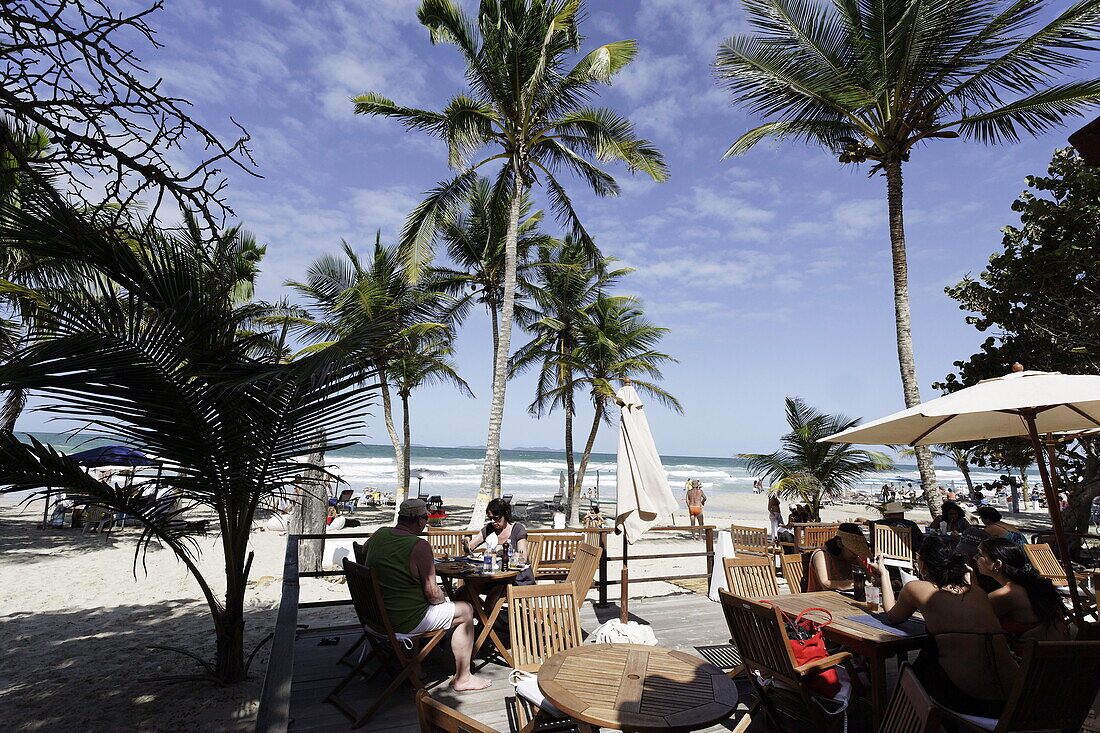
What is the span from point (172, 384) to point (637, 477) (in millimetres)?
4333

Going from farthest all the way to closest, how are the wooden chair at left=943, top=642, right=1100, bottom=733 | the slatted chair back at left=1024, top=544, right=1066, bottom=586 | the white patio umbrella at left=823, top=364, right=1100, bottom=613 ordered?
the slatted chair back at left=1024, top=544, right=1066, bottom=586
the white patio umbrella at left=823, top=364, right=1100, bottom=613
the wooden chair at left=943, top=642, right=1100, bottom=733

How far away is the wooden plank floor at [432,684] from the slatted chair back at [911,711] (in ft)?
4.58

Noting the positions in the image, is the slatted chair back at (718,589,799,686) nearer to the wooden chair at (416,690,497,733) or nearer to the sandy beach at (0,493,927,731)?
the wooden chair at (416,690,497,733)

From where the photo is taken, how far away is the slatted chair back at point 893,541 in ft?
27.3

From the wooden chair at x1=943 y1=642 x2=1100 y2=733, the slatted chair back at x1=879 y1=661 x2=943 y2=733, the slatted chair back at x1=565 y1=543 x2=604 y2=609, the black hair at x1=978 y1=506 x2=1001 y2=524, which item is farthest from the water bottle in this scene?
the black hair at x1=978 y1=506 x2=1001 y2=524

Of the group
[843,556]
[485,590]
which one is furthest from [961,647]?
[485,590]

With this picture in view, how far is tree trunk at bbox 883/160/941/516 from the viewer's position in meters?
9.15

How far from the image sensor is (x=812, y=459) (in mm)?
12750

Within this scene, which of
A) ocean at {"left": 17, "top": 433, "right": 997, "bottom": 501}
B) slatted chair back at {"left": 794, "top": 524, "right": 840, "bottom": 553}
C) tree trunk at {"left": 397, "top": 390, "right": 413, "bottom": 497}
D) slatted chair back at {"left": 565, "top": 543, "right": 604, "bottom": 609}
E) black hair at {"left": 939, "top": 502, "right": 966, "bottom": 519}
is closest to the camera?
slatted chair back at {"left": 565, "top": 543, "right": 604, "bottom": 609}

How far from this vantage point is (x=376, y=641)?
4332 mm

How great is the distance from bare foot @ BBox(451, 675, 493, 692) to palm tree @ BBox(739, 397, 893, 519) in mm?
9317

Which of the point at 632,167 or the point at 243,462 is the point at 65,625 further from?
the point at 632,167

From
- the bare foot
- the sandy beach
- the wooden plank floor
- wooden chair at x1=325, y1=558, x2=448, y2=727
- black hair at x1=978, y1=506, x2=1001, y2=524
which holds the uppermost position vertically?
black hair at x1=978, y1=506, x2=1001, y2=524

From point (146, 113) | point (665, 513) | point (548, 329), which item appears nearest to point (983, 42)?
point (665, 513)
